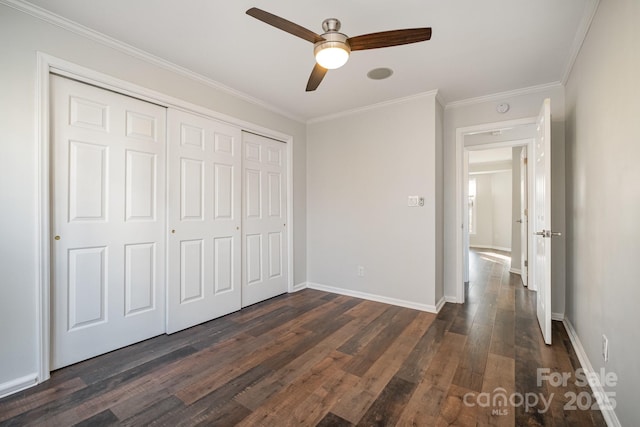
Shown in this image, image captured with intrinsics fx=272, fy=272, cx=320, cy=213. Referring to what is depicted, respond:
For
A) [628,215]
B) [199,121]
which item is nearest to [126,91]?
[199,121]

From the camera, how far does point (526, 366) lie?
2045 millimetres

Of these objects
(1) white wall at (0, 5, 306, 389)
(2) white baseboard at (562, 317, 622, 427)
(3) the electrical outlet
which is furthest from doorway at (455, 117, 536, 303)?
(1) white wall at (0, 5, 306, 389)

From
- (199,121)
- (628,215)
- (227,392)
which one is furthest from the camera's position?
(199,121)

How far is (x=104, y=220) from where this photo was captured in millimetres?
2230

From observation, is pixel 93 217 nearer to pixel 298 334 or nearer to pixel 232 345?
pixel 232 345

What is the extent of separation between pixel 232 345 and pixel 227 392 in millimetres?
650

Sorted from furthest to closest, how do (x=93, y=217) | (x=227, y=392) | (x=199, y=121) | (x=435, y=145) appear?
(x=435, y=145), (x=199, y=121), (x=93, y=217), (x=227, y=392)

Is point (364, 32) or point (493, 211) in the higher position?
point (364, 32)

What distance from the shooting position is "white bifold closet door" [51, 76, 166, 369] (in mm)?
2020

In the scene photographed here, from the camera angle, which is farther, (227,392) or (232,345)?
(232,345)

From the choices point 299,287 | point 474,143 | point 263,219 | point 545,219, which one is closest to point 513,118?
point 474,143

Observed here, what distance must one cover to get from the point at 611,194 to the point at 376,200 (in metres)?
2.19

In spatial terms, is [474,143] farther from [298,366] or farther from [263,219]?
[298,366]


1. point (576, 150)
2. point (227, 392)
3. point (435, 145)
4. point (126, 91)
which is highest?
point (126, 91)
